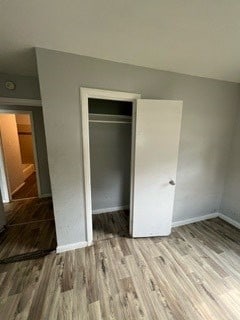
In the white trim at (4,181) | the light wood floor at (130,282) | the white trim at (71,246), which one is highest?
the white trim at (4,181)

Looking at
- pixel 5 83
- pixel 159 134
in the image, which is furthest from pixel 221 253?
pixel 5 83

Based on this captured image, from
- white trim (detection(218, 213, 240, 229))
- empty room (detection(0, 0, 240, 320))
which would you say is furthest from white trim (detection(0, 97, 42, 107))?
white trim (detection(218, 213, 240, 229))

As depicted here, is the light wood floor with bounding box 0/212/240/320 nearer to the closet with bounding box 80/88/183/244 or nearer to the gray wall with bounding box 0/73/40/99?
the closet with bounding box 80/88/183/244

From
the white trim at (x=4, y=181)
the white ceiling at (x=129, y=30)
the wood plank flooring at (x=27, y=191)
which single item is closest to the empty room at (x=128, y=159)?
the white ceiling at (x=129, y=30)

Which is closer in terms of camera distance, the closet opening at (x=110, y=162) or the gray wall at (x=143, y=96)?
the gray wall at (x=143, y=96)

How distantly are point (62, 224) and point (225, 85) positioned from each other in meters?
3.10

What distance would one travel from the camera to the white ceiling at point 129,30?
40.6 inches

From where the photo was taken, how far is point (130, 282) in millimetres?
1611

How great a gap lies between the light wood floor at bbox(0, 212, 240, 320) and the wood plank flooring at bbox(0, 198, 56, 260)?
27cm

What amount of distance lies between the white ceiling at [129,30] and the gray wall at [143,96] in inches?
6.0

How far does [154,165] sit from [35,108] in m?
2.84

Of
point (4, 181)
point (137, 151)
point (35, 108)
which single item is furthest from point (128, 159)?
point (4, 181)

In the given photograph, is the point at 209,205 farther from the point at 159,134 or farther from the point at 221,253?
the point at 159,134

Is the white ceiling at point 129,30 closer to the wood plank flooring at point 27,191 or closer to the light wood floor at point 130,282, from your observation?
the light wood floor at point 130,282
